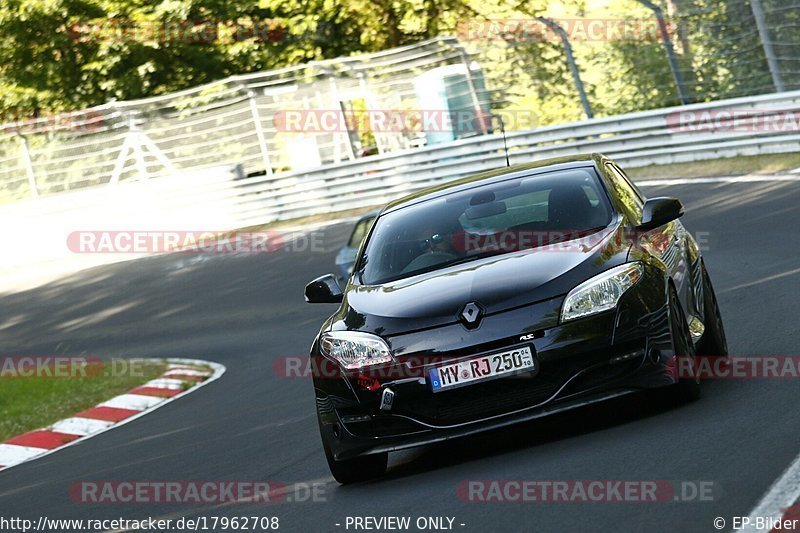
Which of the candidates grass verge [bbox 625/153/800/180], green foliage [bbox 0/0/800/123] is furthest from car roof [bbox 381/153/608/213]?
green foliage [bbox 0/0/800/123]

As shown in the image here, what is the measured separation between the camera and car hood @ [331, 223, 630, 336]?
22.4ft

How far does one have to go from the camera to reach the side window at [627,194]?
7.93 metres

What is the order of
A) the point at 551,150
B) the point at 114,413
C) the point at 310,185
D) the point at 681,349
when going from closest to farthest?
the point at 681,349, the point at 114,413, the point at 551,150, the point at 310,185

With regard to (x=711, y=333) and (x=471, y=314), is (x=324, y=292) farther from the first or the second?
(x=711, y=333)

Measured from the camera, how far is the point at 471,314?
267 inches

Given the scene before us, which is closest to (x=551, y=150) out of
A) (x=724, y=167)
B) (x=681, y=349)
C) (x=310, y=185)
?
(x=724, y=167)

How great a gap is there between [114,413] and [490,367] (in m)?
7.27

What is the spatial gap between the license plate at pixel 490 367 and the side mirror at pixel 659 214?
1.31 metres

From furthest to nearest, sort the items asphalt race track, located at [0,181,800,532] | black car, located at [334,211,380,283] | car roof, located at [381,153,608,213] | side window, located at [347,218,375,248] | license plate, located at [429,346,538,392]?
side window, located at [347,218,375,248], black car, located at [334,211,380,283], car roof, located at [381,153,608,213], license plate, located at [429,346,538,392], asphalt race track, located at [0,181,800,532]

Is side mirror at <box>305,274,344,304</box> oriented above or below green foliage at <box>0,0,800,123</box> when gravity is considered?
below

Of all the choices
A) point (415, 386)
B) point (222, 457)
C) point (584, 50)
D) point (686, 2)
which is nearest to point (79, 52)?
point (584, 50)

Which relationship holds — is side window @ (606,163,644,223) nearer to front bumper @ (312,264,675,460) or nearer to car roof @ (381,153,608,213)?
car roof @ (381,153,608,213)

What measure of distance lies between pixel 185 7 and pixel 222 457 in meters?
30.7

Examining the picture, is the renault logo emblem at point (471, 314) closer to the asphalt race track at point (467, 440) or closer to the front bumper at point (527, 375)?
the front bumper at point (527, 375)
